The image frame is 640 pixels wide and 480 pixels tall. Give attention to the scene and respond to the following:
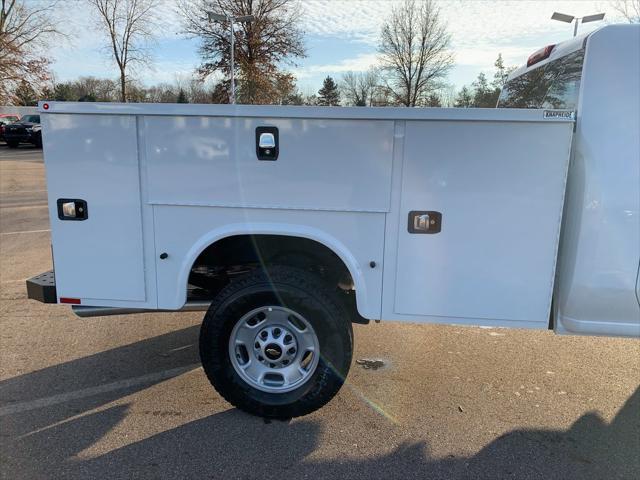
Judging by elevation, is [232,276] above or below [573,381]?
above

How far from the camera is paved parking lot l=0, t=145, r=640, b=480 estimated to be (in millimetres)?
2885

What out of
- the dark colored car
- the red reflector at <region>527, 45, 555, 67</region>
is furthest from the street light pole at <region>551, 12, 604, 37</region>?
the dark colored car

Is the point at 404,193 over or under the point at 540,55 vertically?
under

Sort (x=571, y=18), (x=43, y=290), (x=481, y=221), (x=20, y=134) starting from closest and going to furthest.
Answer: (x=481, y=221)
(x=43, y=290)
(x=571, y=18)
(x=20, y=134)

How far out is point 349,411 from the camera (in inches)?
136

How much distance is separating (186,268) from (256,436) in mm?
1136

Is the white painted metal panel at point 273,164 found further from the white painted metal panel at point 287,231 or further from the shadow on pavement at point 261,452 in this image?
the shadow on pavement at point 261,452

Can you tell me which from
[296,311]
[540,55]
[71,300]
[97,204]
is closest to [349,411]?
[296,311]

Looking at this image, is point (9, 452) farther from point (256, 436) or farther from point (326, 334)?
point (326, 334)

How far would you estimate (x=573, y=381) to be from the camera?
387 cm

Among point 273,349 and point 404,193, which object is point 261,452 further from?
point 404,193

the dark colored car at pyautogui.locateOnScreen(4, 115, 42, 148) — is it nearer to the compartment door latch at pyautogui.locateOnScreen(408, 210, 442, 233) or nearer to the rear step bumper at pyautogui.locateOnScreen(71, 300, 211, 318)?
the rear step bumper at pyautogui.locateOnScreen(71, 300, 211, 318)

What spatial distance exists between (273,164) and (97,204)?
1.15 m

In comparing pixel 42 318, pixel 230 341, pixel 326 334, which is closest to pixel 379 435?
pixel 326 334
